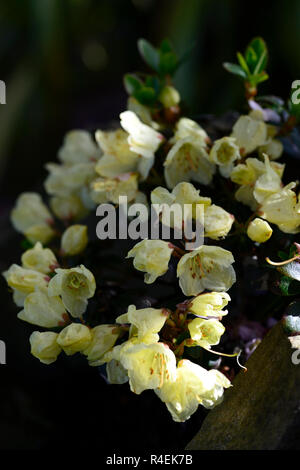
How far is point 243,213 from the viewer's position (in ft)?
3.10

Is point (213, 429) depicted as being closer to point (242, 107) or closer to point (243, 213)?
point (243, 213)

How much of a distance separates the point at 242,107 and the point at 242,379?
0.48 m

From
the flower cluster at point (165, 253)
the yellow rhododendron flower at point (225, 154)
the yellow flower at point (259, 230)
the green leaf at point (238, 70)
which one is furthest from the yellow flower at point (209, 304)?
the green leaf at point (238, 70)

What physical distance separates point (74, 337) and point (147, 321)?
4.2 inches

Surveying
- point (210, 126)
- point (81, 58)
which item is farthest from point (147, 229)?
point (81, 58)

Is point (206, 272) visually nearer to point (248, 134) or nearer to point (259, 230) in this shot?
point (259, 230)

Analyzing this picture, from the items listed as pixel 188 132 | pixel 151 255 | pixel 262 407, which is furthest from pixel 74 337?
pixel 188 132

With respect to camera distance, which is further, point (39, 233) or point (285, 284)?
point (39, 233)

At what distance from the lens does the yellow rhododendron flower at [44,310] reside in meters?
0.87

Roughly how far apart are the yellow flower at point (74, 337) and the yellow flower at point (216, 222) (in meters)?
0.22

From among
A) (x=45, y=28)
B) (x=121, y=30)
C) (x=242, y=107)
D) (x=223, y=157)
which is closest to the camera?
(x=223, y=157)

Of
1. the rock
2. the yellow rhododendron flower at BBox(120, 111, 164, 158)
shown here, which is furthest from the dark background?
the rock

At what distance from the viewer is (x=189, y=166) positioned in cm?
97

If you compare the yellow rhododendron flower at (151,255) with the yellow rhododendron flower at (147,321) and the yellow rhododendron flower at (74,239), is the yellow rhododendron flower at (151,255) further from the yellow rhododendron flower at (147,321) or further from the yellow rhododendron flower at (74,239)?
the yellow rhododendron flower at (74,239)
